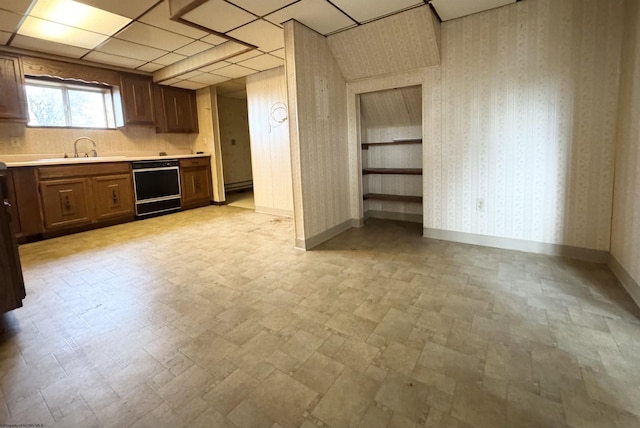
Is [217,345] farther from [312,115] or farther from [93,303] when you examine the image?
[312,115]

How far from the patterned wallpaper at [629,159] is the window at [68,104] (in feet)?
22.0

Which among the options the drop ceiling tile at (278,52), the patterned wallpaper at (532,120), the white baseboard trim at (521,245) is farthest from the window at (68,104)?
the white baseboard trim at (521,245)

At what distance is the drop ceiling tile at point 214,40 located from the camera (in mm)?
3875

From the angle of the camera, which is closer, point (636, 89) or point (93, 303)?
point (636, 89)

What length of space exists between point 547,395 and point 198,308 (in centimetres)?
213

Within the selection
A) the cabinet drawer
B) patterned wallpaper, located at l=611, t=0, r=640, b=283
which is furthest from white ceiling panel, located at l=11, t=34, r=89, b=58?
patterned wallpaper, located at l=611, t=0, r=640, b=283

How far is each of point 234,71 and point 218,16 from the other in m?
2.12

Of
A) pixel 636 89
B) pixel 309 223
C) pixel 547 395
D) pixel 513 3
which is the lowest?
pixel 547 395

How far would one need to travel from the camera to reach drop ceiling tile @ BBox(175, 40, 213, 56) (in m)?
4.15

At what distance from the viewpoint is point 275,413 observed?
4.42ft

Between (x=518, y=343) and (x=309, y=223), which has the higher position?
(x=309, y=223)

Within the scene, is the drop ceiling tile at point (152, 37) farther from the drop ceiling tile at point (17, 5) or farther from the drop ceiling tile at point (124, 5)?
the drop ceiling tile at point (17, 5)

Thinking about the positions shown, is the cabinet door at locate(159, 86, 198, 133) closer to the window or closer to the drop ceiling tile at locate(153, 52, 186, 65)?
the window

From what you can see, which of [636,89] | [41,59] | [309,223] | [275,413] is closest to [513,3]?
[636,89]
